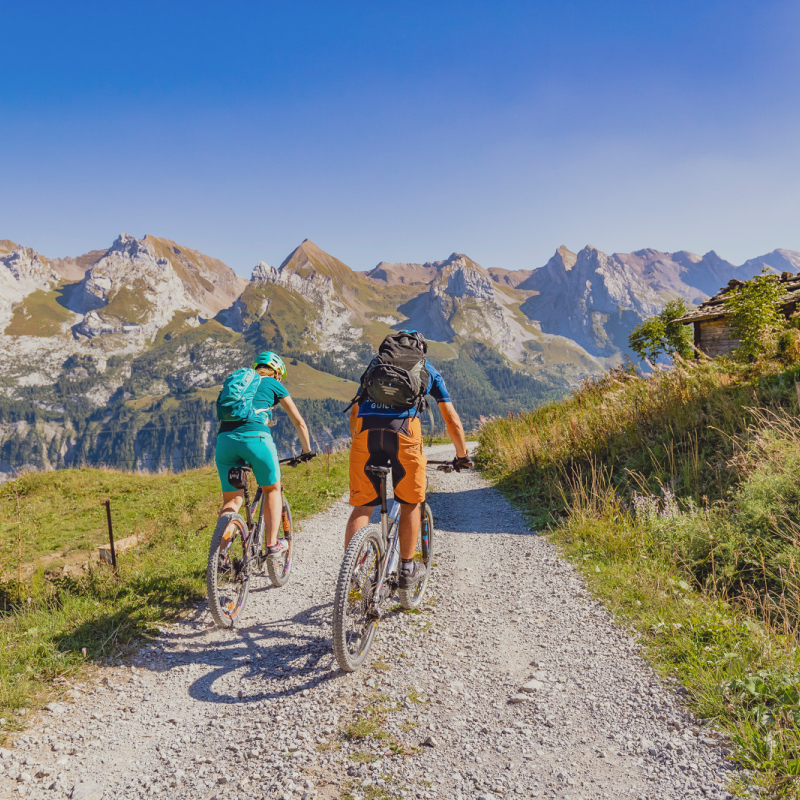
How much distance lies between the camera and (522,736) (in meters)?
3.17

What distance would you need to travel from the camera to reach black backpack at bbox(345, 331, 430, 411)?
4.05 metres

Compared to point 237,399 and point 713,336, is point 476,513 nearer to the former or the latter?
point 237,399

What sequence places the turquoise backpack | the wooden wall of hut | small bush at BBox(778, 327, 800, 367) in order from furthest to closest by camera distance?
the wooden wall of hut, small bush at BBox(778, 327, 800, 367), the turquoise backpack

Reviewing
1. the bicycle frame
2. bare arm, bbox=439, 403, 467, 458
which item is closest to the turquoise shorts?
the bicycle frame

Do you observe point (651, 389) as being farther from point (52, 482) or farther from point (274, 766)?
point (52, 482)

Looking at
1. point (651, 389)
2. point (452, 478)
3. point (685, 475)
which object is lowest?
point (452, 478)

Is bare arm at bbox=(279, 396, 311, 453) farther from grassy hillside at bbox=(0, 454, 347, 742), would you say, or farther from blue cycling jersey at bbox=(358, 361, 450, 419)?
grassy hillside at bbox=(0, 454, 347, 742)

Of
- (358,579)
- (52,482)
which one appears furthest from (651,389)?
(52,482)

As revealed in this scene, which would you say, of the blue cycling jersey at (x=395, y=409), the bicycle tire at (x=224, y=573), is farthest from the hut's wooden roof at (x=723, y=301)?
the bicycle tire at (x=224, y=573)

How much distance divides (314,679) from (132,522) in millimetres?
7884

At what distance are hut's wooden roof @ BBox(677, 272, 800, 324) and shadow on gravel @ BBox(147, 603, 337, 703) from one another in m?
20.3

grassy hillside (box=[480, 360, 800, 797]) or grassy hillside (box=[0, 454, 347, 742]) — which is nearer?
grassy hillside (box=[480, 360, 800, 797])

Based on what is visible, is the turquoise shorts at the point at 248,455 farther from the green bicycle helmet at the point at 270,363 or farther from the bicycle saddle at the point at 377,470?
the bicycle saddle at the point at 377,470

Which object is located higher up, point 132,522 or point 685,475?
point 685,475
